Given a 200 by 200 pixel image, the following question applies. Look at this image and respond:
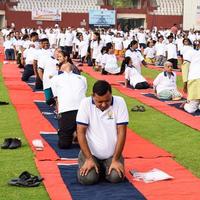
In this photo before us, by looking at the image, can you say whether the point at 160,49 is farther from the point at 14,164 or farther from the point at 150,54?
the point at 14,164

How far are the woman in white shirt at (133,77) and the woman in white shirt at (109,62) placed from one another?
3.19m

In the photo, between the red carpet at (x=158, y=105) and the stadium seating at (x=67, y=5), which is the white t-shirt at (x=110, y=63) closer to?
the red carpet at (x=158, y=105)

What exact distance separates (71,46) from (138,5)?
953 inches

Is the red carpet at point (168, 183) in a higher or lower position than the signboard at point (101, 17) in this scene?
higher

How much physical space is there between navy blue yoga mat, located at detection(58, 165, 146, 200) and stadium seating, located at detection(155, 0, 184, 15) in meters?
44.4

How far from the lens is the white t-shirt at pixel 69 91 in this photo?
26.9 ft

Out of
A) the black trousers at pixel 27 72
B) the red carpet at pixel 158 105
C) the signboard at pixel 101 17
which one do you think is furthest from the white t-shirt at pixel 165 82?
the signboard at pixel 101 17

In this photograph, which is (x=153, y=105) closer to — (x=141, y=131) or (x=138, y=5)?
(x=141, y=131)

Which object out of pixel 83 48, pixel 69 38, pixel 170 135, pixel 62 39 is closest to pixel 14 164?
pixel 170 135

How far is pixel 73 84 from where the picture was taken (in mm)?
8328

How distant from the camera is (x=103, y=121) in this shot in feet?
20.5

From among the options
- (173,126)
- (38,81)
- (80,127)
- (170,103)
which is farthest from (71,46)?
(80,127)

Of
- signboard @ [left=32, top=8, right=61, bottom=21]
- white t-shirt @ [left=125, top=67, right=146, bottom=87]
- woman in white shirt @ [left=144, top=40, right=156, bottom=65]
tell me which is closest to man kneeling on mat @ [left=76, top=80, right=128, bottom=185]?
white t-shirt @ [left=125, top=67, right=146, bottom=87]

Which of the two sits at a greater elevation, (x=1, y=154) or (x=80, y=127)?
(x=80, y=127)
